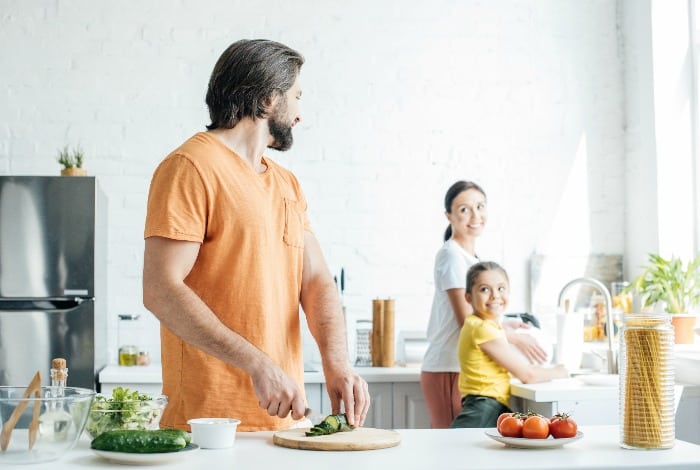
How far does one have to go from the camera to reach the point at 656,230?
4.43 metres

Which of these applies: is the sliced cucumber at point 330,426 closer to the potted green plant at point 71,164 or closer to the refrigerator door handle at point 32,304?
the refrigerator door handle at point 32,304

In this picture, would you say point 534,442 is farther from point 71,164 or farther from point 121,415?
point 71,164

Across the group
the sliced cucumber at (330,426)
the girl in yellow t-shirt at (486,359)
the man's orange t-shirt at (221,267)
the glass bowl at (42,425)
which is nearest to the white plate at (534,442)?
the sliced cucumber at (330,426)

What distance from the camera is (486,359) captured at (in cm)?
342

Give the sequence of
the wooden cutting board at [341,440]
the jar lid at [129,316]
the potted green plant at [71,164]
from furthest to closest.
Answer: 1. the jar lid at [129,316]
2. the potted green plant at [71,164]
3. the wooden cutting board at [341,440]

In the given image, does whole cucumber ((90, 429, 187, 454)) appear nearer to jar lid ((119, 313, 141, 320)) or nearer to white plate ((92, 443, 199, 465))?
white plate ((92, 443, 199, 465))

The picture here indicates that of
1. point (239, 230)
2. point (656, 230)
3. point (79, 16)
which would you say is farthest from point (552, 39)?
point (239, 230)

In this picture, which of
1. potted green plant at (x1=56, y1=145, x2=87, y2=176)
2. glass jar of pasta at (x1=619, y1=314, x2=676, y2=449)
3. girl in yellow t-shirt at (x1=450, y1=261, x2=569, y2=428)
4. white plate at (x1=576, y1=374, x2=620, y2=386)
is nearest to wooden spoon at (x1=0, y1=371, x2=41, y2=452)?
glass jar of pasta at (x1=619, y1=314, x2=676, y2=449)

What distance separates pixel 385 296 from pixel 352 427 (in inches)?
99.3

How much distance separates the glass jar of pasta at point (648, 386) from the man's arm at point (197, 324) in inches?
25.0

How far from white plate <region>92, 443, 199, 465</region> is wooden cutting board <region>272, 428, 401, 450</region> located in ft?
0.68

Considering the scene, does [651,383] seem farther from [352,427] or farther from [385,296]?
[385,296]

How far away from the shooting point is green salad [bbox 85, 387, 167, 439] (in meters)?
1.84

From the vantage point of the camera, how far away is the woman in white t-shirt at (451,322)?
363 cm
